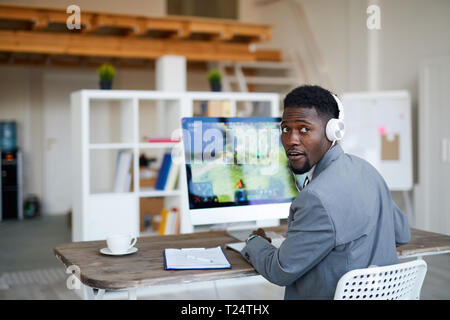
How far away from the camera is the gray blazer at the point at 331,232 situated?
1.66 m

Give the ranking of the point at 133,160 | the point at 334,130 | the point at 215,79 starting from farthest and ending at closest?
the point at 215,79 < the point at 133,160 < the point at 334,130

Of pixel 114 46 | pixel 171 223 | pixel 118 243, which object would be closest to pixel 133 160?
pixel 171 223

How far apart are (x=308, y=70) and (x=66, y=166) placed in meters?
4.27

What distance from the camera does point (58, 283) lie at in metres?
4.75

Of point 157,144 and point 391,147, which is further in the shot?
point 391,147

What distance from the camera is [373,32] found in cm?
597

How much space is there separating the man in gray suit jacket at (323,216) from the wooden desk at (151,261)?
17 centimetres

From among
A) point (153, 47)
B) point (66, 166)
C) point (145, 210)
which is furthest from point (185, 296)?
point (66, 166)

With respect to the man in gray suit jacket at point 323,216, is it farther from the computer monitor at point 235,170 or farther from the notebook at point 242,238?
the computer monitor at point 235,170

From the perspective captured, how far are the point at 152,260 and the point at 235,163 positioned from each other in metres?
0.62

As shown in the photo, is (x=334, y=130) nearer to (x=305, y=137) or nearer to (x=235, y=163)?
(x=305, y=137)

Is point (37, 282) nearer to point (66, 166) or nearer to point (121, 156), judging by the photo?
point (121, 156)

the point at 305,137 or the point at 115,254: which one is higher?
the point at 305,137

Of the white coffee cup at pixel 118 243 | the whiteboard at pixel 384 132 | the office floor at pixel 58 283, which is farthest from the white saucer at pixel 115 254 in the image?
the whiteboard at pixel 384 132
